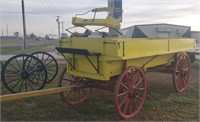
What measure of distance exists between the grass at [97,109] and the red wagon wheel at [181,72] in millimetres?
379

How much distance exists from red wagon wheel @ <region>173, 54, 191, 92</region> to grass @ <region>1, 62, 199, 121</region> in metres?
0.38

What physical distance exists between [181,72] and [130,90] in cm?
252

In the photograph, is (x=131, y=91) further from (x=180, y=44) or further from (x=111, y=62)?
(x=180, y=44)

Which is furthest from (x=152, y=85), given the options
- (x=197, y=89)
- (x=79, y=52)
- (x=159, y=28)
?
(x=159, y=28)

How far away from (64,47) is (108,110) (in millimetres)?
1422

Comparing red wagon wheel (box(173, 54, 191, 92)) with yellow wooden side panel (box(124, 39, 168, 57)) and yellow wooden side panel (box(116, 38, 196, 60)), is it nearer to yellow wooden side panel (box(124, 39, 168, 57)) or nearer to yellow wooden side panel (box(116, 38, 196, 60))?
yellow wooden side panel (box(116, 38, 196, 60))

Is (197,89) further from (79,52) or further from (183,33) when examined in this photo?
(183,33)

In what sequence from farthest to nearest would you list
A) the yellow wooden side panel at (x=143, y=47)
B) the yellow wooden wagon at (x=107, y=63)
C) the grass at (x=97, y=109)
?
the grass at (x=97, y=109) < the yellow wooden side panel at (x=143, y=47) < the yellow wooden wagon at (x=107, y=63)

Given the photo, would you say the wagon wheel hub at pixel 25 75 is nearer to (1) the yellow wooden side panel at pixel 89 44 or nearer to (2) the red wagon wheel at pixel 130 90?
(1) the yellow wooden side panel at pixel 89 44

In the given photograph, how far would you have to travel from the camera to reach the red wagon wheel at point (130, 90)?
4344 mm

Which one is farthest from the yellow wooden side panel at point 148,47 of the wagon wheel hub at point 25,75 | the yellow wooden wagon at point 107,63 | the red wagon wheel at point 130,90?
the wagon wheel hub at point 25,75

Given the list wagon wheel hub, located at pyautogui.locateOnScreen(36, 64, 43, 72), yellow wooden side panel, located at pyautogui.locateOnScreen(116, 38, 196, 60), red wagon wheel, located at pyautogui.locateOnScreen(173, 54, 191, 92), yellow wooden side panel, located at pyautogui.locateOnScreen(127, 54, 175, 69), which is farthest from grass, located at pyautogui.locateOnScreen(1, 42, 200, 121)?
yellow wooden side panel, located at pyautogui.locateOnScreen(116, 38, 196, 60)

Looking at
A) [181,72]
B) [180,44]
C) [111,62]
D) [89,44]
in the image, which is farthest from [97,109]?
[180,44]

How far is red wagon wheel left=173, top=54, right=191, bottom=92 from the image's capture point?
6227mm
